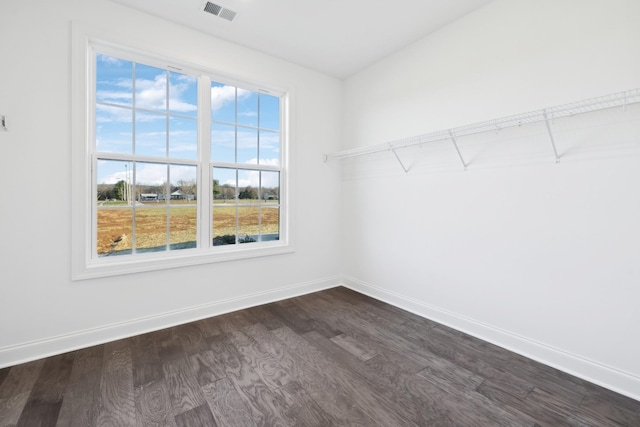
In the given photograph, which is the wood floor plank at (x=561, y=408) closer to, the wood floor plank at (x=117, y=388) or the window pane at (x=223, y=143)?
the wood floor plank at (x=117, y=388)

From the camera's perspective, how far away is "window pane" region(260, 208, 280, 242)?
3354mm

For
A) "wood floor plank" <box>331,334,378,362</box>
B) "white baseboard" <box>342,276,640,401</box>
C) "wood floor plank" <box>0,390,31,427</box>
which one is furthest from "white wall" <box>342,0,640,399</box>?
"wood floor plank" <box>0,390,31,427</box>

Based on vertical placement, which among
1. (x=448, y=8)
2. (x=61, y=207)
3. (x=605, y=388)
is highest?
(x=448, y=8)

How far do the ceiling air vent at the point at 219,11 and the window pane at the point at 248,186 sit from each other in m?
1.41

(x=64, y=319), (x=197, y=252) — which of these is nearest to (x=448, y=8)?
(x=197, y=252)

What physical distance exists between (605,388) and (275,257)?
2815 millimetres

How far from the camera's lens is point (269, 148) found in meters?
3.38

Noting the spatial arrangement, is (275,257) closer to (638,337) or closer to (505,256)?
(505,256)

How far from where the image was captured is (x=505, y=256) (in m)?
2.32

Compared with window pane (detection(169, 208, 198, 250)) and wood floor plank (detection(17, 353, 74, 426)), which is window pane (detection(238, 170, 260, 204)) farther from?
wood floor plank (detection(17, 353, 74, 426))

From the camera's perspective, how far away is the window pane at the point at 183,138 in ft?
9.01

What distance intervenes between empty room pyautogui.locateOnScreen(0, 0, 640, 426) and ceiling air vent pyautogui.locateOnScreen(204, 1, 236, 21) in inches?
0.6

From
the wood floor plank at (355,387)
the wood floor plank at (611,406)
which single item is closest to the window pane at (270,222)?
the wood floor plank at (355,387)

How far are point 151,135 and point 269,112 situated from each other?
1281mm
